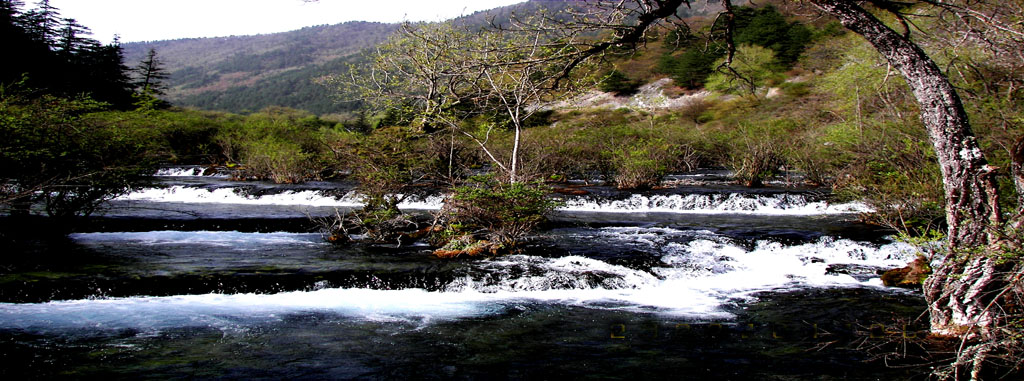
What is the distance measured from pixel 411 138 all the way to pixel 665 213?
26.2 ft

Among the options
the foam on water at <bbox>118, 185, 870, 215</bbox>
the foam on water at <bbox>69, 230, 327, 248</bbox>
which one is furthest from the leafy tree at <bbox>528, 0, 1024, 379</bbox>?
the foam on water at <bbox>118, 185, 870, 215</bbox>

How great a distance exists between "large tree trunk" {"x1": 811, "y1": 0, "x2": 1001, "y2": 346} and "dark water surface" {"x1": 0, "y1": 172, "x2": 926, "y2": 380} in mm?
679

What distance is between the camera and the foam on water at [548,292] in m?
7.00

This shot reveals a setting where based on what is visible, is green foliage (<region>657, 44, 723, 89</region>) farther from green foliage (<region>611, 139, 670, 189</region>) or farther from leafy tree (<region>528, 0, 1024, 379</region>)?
leafy tree (<region>528, 0, 1024, 379</region>)

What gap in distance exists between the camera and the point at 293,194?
20.1m

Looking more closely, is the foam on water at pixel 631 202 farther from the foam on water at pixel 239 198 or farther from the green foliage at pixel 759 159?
the green foliage at pixel 759 159

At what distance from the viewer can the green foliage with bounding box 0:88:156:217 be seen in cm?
937

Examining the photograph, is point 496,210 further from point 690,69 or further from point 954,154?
point 690,69

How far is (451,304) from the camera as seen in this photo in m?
7.78

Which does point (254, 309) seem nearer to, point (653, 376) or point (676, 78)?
point (653, 376)

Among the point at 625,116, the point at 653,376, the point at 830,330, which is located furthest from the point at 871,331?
the point at 625,116

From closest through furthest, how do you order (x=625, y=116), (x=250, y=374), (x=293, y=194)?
(x=250, y=374) → (x=293, y=194) → (x=625, y=116)

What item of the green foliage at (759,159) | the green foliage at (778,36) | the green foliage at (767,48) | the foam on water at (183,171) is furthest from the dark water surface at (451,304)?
the green foliage at (778,36)

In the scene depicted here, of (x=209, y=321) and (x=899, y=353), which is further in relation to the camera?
(x=209, y=321)
